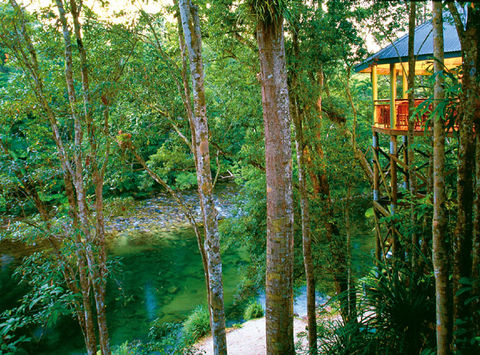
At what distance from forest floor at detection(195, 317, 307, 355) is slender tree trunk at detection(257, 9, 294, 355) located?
190 inches

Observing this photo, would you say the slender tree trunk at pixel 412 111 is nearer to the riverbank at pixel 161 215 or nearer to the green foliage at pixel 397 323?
the green foliage at pixel 397 323

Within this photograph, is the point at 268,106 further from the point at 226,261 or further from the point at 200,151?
the point at 226,261

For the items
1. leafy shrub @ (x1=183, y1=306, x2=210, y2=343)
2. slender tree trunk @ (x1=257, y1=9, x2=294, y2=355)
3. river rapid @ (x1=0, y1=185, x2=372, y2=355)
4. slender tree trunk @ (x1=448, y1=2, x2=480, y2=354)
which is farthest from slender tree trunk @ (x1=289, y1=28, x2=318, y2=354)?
leafy shrub @ (x1=183, y1=306, x2=210, y2=343)

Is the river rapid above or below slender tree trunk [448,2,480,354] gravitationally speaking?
below

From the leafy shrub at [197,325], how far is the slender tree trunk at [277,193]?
673 cm

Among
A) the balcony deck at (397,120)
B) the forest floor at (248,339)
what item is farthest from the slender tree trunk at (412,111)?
the forest floor at (248,339)

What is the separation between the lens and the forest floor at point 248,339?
860 centimetres

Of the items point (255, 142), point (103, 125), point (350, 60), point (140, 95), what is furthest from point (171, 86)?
point (350, 60)

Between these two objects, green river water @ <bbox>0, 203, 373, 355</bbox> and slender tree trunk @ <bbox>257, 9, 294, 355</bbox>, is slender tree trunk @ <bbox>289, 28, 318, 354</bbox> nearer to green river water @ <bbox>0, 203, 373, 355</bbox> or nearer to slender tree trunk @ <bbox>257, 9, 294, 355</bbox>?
slender tree trunk @ <bbox>257, 9, 294, 355</bbox>

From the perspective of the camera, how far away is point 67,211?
572cm

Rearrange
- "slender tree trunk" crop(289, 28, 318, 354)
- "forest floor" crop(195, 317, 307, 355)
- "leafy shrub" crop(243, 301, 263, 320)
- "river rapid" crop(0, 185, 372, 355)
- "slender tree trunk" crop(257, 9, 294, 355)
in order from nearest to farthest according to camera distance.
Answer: "slender tree trunk" crop(257, 9, 294, 355) → "slender tree trunk" crop(289, 28, 318, 354) → "forest floor" crop(195, 317, 307, 355) → "river rapid" crop(0, 185, 372, 355) → "leafy shrub" crop(243, 301, 263, 320)

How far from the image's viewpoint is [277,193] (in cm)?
404

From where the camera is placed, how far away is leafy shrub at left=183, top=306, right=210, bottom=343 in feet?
32.8

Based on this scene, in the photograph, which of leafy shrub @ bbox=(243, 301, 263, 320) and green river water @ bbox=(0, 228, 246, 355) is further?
leafy shrub @ bbox=(243, 301, 263, 320)
